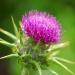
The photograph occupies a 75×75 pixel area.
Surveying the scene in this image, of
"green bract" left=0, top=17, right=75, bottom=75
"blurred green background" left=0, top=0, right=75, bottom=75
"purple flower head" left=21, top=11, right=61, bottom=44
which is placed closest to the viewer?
"green bract" left=0, top=17, right=75, bottom=75

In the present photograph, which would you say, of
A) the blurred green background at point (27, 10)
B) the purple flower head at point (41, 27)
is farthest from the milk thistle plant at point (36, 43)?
the blurred green background at point (27, 10)

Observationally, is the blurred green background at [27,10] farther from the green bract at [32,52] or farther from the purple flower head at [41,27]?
the green bract at [32,52]

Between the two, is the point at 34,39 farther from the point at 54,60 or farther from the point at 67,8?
the point at 67,8

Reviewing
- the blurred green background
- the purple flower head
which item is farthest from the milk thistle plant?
the blurred green background

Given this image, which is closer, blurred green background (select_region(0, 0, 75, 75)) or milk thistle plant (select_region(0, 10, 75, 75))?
milk thistle plant (select_region(0, 10, 75, 75))

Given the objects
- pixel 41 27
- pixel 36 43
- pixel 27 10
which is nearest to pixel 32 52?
pixel 36 43

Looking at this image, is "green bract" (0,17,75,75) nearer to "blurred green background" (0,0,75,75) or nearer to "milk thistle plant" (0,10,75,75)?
"milk thistle plant" (0,10,75,75)

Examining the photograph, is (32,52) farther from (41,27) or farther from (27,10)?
(27,10)
